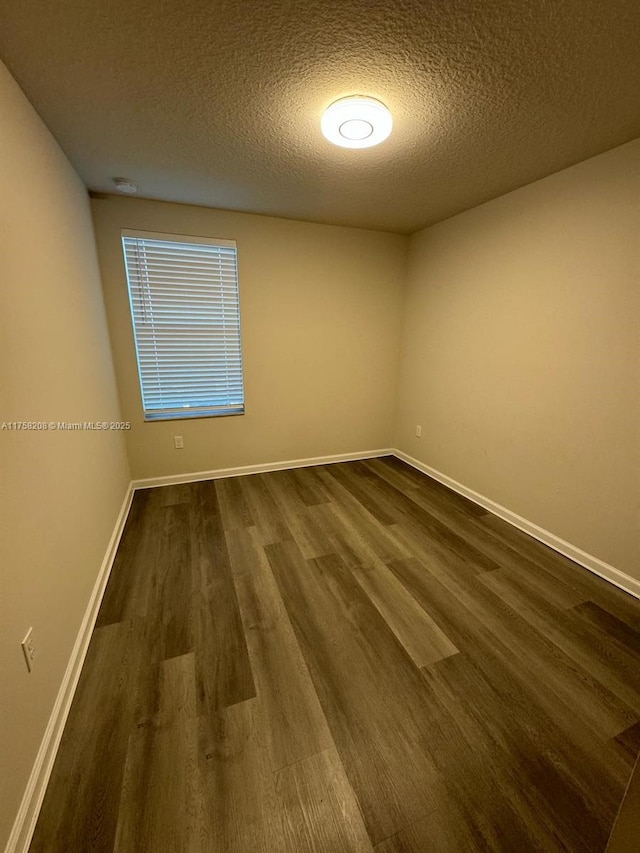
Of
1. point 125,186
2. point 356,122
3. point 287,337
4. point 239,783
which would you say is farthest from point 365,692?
point 125,186

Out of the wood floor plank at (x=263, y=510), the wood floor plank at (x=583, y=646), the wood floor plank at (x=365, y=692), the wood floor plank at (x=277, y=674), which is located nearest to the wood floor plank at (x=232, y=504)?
the wood floor plank at (x=263, y=510)

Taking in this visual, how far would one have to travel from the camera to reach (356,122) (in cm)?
149

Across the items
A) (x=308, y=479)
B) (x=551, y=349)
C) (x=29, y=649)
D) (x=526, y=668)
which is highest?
(x=551, y=349)

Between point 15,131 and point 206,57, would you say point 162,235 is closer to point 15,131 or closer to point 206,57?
point 15,131

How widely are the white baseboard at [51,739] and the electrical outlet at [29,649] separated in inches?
10.7

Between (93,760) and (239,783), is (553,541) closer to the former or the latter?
(239,783)

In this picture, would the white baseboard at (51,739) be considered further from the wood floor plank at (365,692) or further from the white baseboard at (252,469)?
the white baseboard at (252,469)

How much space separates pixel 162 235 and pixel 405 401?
2.73 meters

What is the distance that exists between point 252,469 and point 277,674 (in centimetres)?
213

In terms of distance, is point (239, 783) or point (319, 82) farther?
point (319, 82)

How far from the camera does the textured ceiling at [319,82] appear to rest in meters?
1.05

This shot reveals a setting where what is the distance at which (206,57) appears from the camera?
122 cm

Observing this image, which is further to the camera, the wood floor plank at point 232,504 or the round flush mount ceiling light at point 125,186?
the wood floor plank at point 232,504

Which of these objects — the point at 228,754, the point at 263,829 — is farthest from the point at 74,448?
the point at 263,829
